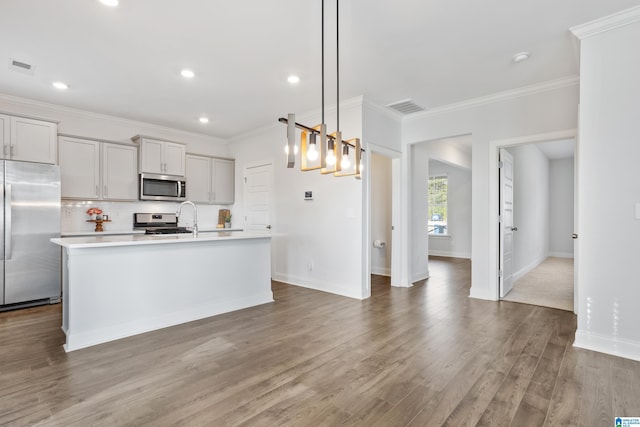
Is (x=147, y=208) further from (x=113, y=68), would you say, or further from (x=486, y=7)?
(x=486, y=7)

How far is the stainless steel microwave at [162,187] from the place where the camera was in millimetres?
5304

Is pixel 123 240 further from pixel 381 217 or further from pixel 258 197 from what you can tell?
pixel 381 217

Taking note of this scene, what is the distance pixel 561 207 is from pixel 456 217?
2986mm

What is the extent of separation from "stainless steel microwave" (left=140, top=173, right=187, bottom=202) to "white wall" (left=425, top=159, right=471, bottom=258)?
6.27 m

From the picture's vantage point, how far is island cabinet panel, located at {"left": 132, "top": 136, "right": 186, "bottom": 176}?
17.4 feet

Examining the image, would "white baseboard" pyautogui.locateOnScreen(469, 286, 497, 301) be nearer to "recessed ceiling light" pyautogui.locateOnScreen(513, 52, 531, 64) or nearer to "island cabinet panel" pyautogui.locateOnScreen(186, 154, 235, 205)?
"recessed ceiling light" pyautogui.locateOnScreen(513, 52, 531, 64)

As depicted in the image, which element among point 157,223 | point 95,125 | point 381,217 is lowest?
point 157,223

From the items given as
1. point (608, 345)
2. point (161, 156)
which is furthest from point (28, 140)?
point (608, 345)

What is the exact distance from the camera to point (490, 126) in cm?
438

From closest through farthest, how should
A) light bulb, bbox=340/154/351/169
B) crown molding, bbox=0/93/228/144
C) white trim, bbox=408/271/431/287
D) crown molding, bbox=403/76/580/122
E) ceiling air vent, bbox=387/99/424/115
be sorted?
light bulb, bbox=340/154/351/169 → crown molding, bbox=403/76/580/122 → crown molding, bbox=0/93/228/144 → ceiling air vent, bbox=387/99/424/115 → white trim, bbox=408/271/431/287

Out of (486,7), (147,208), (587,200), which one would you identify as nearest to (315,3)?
(486,7)

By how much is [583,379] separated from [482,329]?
1014 millimetres

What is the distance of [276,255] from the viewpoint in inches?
224

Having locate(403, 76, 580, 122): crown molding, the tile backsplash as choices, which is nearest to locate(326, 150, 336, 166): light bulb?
locate(403, 76, 580, 122): crown molding
